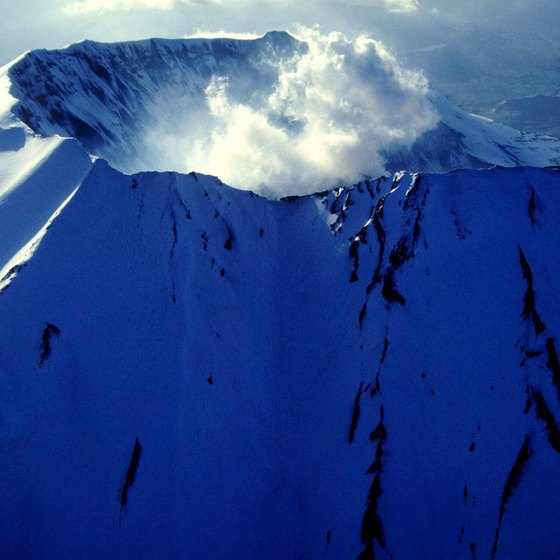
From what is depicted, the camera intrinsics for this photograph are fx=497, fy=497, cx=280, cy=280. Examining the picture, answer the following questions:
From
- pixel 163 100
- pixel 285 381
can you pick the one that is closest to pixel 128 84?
pixel 163 100

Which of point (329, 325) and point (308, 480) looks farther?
point (329, 325)

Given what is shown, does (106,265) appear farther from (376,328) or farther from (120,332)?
(376,328)

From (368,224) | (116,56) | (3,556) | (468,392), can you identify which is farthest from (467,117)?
(3,556)

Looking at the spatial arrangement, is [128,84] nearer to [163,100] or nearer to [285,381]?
[163,100]

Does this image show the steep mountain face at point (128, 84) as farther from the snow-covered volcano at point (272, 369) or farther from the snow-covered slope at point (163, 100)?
the snow-covered volcano at point (272, 369)

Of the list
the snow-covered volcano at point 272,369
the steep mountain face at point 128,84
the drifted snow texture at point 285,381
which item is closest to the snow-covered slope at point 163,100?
the steep mountain face at point 128,84

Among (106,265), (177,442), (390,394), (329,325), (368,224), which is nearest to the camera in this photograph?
(177,442)
